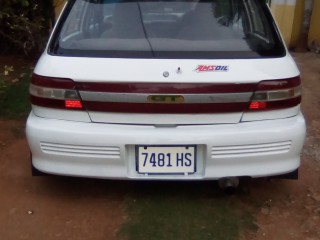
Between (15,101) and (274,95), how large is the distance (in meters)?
3.48

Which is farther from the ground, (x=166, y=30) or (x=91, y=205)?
(x=166, y=30)

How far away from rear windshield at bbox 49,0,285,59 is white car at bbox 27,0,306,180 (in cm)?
1

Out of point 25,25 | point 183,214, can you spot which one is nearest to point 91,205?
point 183,214

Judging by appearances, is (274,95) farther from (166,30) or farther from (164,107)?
(166,30)

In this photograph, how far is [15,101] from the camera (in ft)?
Answer: 19.3

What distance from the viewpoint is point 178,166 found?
328cm

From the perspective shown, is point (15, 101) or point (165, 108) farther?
point (15, 101)

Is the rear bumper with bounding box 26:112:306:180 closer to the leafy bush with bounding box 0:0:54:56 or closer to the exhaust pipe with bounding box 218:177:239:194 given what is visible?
the exhaust pipe with bounding box 218:177:239:194

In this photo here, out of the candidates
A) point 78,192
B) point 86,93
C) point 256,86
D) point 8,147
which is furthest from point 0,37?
point 256,86

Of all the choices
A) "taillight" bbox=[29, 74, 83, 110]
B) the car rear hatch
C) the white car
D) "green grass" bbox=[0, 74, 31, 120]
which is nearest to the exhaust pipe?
the white car

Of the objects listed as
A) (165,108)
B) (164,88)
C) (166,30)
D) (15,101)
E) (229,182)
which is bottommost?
(15,101)

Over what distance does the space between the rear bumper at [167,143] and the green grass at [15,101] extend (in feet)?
7.13

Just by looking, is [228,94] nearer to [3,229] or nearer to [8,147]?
[3,229]

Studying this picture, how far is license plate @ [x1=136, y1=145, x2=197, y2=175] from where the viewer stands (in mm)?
3230
